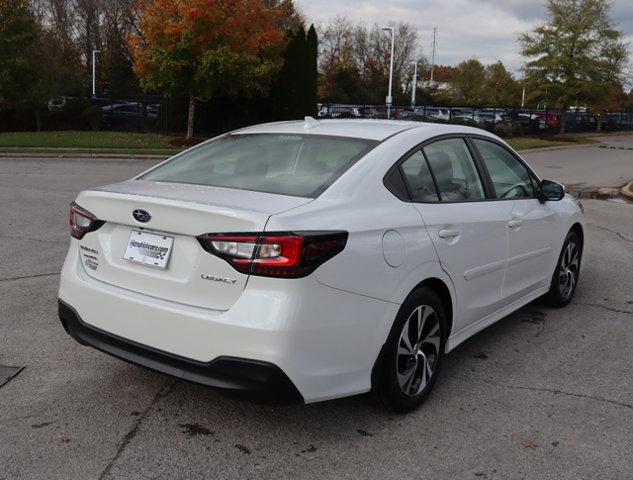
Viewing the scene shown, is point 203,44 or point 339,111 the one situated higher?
point 203,44

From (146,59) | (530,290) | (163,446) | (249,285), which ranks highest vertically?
(146,59)

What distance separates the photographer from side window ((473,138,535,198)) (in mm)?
4676

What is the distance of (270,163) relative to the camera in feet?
12.8

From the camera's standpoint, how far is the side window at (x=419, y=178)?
3750 millimetres

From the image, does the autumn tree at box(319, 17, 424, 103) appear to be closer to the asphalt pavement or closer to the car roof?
the asphalt pavement

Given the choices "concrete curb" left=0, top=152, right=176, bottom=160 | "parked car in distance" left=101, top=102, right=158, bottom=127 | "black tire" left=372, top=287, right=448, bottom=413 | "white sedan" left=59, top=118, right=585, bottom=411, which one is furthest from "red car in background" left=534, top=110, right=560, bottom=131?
"black tire" left=372, top=287, right=448, bottom=413

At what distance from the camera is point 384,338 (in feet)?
10.9

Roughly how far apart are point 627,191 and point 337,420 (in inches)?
517

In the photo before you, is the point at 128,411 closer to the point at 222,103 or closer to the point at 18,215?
the point at 18,215

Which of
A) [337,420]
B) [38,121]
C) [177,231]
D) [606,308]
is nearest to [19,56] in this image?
[38,121]

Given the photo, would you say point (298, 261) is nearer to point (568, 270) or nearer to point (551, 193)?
point (551, 193)

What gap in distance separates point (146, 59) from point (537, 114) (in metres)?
25.6

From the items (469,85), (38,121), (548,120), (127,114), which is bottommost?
(38,121)

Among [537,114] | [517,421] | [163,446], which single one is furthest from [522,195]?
[537,114]
